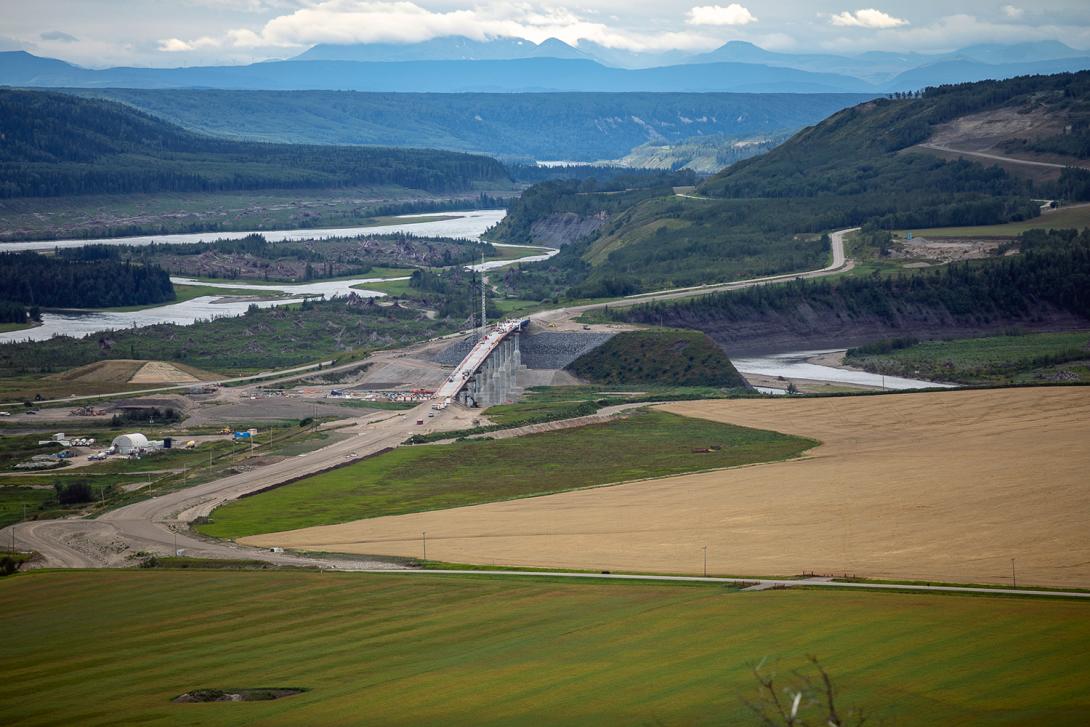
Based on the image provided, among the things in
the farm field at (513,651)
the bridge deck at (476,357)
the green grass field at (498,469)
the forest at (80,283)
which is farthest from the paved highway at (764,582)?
the forest at (80,283)

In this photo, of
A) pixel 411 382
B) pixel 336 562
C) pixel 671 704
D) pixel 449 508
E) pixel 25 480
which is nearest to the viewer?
pixel 671 704

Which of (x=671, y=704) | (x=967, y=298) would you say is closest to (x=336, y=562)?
(x=671, y=704)

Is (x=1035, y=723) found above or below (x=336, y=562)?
above

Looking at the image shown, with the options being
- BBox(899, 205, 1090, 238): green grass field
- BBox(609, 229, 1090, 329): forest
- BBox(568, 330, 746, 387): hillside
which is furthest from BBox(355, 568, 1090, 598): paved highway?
BBox(899, 205, 1090, 238): green grass field

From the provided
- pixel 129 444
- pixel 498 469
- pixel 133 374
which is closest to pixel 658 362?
pixel 498 469

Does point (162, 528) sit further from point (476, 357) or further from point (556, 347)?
point (556, 347)

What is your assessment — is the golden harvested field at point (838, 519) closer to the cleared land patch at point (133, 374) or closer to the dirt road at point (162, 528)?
the dirt road at point (162, 528)

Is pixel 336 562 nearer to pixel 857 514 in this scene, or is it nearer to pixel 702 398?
pixel 857 514
